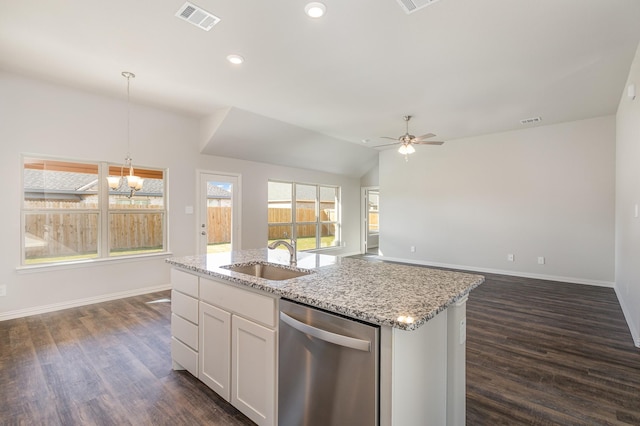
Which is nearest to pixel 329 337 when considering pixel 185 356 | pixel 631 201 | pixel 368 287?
pixel 368 287

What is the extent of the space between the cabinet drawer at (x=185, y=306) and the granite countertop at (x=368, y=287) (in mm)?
239

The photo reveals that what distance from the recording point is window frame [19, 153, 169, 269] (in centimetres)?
388

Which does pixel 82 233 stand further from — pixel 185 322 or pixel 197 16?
pixel 197 16

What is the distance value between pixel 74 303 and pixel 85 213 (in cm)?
123

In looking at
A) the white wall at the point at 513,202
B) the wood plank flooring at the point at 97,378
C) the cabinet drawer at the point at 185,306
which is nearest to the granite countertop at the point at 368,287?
the cabinet drawer at the point at 185,306

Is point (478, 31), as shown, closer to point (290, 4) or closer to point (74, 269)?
point (290, 4)

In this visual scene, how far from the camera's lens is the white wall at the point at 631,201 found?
9.96ft

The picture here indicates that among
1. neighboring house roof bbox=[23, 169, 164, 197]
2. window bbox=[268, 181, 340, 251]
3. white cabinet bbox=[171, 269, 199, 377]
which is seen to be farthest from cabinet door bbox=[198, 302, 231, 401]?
window bbox=[268, 181, 340, 251]

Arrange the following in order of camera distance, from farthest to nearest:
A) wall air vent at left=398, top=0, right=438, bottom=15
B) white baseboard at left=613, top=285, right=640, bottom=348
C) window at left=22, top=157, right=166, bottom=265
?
1. window at left=22, top=157, right=166, bottom=265
2. white baseboard at left=613, top=285, right=640, bottom=348
3. wall air vent at left=398, top=0, right=438, bottom=15

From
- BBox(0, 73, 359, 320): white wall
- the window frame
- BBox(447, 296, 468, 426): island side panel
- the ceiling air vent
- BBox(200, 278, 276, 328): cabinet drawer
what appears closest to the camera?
BBox(447, 296, 468, 426): island side panel

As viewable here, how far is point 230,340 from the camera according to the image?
1.96 meters

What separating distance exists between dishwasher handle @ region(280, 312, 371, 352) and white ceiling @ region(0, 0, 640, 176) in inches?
87.8

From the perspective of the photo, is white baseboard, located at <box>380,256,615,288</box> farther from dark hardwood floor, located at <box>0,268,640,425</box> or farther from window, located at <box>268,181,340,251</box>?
window, located at <box>268,181,340,251</box>

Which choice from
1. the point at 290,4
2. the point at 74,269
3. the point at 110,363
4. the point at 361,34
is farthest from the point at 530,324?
the point at 74,269
